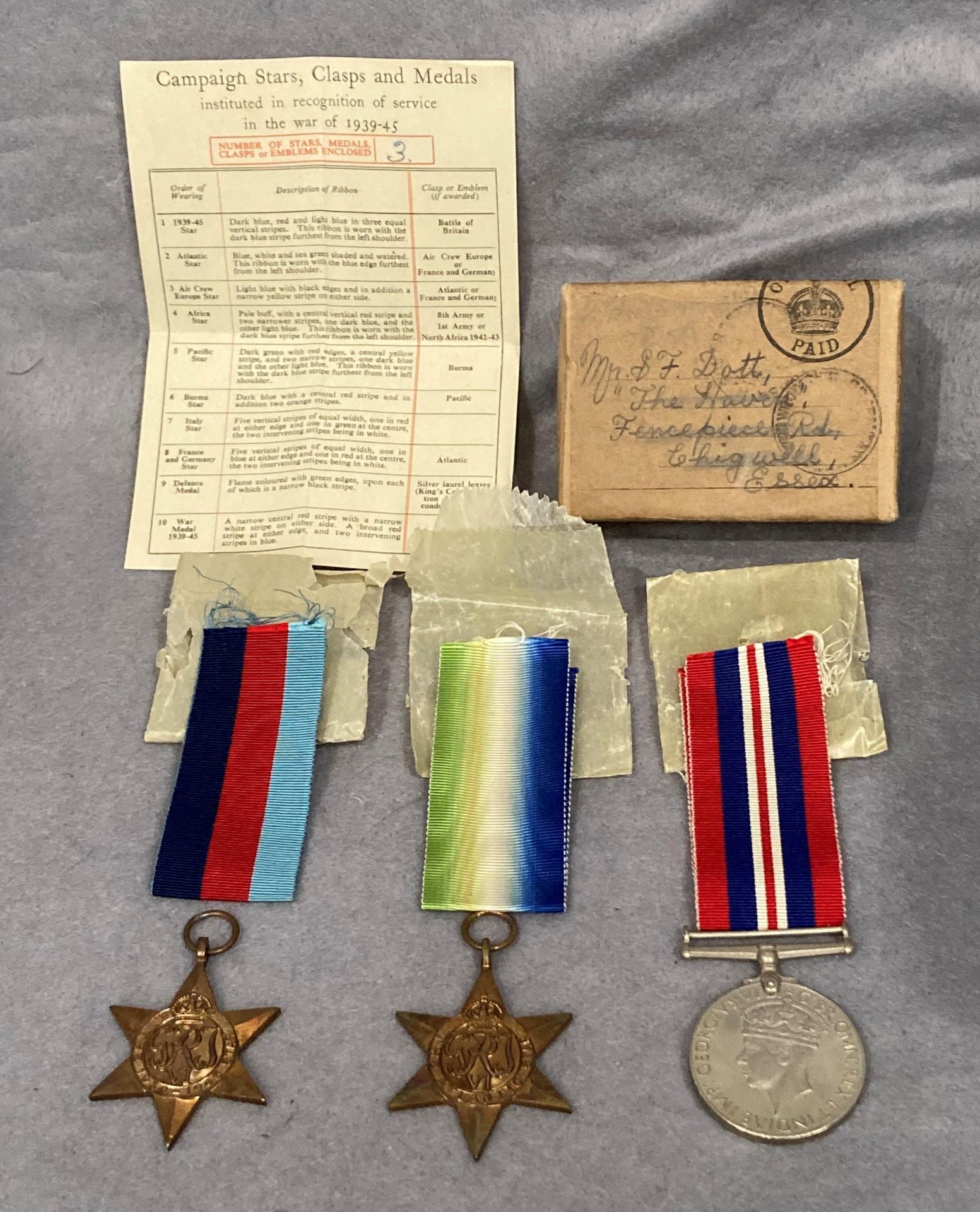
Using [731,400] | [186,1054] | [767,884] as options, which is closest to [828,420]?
[731,400]

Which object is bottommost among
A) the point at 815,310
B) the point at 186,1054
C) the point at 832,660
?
the point at 186,1054

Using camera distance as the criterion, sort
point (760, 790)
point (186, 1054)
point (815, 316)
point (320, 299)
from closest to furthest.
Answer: point (186, 1054)
point (760, 790)
point (815, 316)
point (320, 299)

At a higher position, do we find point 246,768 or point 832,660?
point 832,660

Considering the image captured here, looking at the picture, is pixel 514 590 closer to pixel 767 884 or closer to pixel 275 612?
pixel 275 612

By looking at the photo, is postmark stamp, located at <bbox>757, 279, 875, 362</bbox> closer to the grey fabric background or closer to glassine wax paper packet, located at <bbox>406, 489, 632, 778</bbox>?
the grey fabric background

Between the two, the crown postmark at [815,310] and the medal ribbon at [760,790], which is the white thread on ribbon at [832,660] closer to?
the medal ribbon at [760,790]

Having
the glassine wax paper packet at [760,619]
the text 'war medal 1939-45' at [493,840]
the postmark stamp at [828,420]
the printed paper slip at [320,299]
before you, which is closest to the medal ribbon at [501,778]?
the text 'war medal 1939-45' at [493,840]

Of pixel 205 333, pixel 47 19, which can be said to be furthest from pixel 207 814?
pixel 47 19

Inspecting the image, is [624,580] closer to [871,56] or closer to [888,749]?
[888,749]
